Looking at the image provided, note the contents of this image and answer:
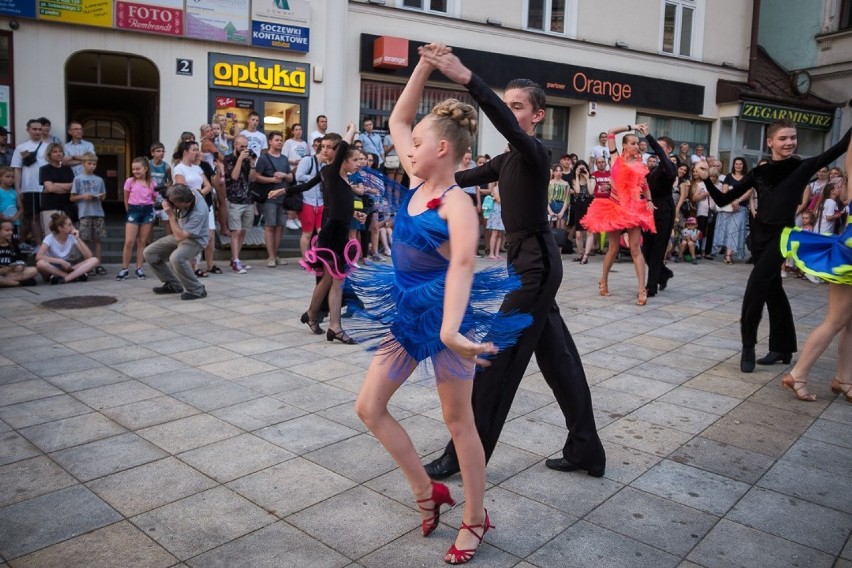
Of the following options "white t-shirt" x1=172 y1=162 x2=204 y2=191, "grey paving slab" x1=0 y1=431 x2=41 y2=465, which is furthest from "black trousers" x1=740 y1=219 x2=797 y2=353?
"white t-shirt" x1=172 y1=162 x2=204 y2=191

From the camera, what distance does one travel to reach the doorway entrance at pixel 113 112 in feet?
59.2

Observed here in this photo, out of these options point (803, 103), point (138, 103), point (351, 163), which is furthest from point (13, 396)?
point (803, 103)

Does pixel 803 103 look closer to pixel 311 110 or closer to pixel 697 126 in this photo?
pixel 697 126

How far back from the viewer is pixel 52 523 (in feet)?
10.8

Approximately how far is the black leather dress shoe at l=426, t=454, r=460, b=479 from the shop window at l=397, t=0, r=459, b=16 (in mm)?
15662

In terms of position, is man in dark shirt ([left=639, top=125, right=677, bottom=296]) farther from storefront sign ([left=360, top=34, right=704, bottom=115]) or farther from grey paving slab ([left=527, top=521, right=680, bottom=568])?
storefront sign ([left=360, top=34, right=704, bottom=115])

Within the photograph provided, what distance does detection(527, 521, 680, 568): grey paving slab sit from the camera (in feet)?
10.0

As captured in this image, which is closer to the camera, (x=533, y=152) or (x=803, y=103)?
(x=533, y=152)

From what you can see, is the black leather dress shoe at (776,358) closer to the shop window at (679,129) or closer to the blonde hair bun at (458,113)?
the blonde hair bun at (458,113)

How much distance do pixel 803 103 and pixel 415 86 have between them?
23.7 meters

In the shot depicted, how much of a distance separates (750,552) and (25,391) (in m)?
4.87

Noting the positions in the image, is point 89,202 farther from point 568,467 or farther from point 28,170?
point 568,467

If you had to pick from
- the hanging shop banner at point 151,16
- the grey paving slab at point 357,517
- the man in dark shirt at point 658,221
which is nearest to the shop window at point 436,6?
the hanging shop banner at point 151,16

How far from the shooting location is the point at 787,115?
2267cm
